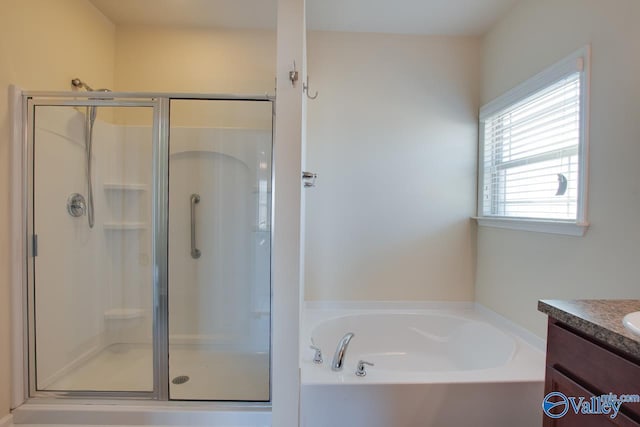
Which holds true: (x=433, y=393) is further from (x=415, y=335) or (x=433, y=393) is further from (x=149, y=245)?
(x=149, y=245)

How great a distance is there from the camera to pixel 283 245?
1.47 metres

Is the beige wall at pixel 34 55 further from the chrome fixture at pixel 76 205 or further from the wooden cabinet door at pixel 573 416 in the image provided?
the wooden cabinet door at pixel 573 416

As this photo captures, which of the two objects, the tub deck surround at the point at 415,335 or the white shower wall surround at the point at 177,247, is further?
the white shower wall surround at the point at 177,247

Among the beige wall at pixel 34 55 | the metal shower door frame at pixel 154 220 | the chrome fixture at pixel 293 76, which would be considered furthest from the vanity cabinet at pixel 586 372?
the beige wall at pixel 34 55

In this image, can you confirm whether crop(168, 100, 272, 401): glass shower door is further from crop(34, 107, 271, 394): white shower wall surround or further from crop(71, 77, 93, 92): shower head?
crop(71, 77, 93, 92): shower head

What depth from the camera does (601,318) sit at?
31.7 inches

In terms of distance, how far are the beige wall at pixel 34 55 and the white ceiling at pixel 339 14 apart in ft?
0.88

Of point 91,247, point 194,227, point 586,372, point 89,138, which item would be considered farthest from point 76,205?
point 586,372

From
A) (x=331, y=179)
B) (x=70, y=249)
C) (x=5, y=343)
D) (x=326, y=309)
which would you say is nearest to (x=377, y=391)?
(x=326, y=309)

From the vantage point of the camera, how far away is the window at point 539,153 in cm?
156

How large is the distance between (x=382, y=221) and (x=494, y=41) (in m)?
1.60

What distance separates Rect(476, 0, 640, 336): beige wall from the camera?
132 centimetres

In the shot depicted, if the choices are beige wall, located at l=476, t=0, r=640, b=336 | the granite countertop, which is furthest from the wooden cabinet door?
beige wall, located at l=476, t=0, r=640, b=336

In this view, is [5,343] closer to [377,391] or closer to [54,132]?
[54,132]
